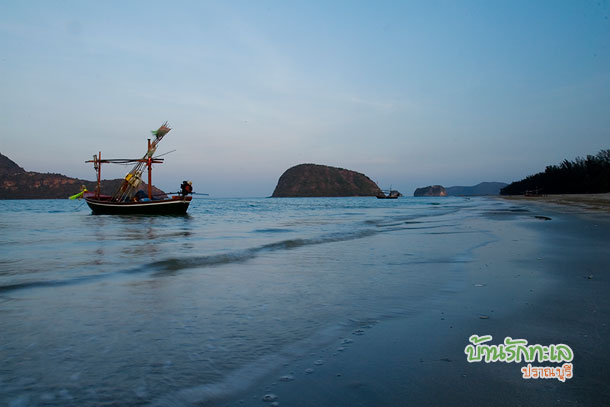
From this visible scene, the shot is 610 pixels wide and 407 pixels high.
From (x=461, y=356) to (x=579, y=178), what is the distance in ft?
385

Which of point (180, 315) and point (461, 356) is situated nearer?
point (461, 356)

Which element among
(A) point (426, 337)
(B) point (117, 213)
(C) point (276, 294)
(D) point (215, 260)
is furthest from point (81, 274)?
(B) point (117, 213)

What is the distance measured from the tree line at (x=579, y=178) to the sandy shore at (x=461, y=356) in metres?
101

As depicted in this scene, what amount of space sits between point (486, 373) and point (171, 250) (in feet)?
38.7

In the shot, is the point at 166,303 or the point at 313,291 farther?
the point at 313,291

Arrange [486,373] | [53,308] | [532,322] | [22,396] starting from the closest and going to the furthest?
[22,396] → [486,373] → [532,322] → [53,308]

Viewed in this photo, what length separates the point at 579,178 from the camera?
318 ft

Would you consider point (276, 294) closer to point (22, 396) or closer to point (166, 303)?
point (166, 303)

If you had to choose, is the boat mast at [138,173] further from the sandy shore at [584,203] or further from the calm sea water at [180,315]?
the sandy shore at [584,203]

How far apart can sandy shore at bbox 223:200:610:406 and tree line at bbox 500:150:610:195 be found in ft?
330

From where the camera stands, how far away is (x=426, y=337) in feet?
12.8

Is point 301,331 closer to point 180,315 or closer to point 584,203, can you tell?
point 180,315

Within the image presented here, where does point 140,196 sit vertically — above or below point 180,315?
above

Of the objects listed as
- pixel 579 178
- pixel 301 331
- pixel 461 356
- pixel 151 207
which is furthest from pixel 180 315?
pixel 579 178
